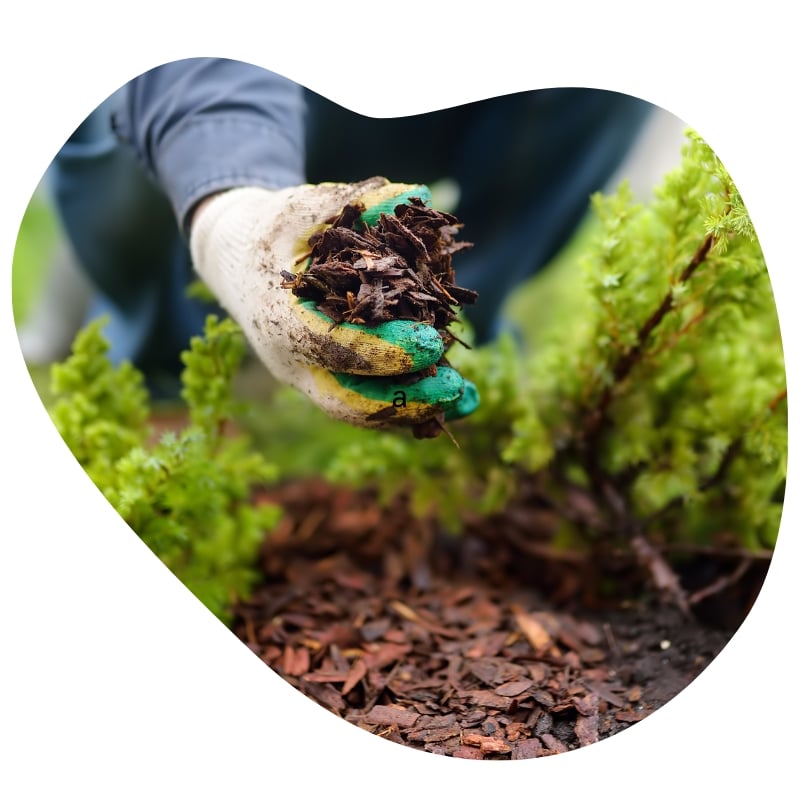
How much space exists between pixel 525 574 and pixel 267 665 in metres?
0.91

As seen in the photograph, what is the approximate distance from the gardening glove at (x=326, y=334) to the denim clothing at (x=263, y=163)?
25cm

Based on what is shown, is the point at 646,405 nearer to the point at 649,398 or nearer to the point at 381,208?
the point at 649,398

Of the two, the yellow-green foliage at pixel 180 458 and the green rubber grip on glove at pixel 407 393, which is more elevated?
the green rubber grip on glove at pixel 407 393

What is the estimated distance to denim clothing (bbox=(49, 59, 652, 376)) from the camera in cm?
167

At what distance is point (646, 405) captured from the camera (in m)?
1.97

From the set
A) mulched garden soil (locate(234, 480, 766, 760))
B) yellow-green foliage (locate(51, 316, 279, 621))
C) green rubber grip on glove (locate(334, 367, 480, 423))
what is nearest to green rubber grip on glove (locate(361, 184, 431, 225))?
green rubber grip on glove (locate(334, 367, 480, 423))

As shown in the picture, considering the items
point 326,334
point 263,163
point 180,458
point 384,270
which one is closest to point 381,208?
Result: point 384,270

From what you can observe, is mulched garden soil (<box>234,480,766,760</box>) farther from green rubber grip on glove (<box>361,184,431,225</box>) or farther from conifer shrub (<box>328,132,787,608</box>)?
green rubber grip on glove (<box>361,184,431,225</box>)

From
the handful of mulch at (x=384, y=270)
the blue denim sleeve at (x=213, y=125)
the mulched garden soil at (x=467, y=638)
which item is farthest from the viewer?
the blue denim sleeve at (x=213, y=125)

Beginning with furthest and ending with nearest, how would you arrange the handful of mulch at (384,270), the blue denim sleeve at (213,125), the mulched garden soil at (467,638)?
the blue denim sleeve at (213,125)
the mulched garden soil at (467,638)
the handful of mulch at (384,270)

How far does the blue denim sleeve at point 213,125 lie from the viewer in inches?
63.8

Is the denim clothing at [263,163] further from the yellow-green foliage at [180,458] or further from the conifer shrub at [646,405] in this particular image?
the conifer shrub at [646,405]

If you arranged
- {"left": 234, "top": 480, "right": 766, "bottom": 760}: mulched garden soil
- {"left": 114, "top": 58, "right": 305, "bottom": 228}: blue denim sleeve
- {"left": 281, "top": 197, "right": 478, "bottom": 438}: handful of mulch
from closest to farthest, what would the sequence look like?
{"left": 281, "top": 197, "right": 478, "bottom": 438}: handful of mulch → {"left": 234, "top": 480, "right": 766, "bottom": 760}: mulched garden soil → {"left": 114, "top": 58, "right": 305, "bottom": 228}: blue denim sleeve

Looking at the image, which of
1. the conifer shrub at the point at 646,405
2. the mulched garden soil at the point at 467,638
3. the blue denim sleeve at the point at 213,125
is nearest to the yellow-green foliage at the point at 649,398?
the conifer shrub at the point at 646,405
